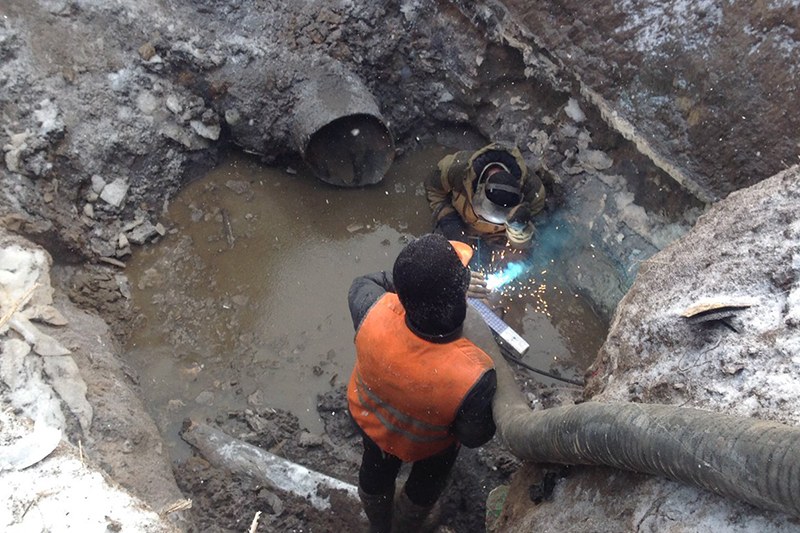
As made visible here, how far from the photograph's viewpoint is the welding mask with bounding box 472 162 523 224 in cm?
393

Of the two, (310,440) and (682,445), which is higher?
(682,445)

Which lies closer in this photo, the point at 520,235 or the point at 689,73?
the point at 689,73

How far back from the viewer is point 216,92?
15.2ft

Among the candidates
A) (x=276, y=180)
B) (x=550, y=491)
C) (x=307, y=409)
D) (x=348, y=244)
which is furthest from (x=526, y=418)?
(x=276, y=180)

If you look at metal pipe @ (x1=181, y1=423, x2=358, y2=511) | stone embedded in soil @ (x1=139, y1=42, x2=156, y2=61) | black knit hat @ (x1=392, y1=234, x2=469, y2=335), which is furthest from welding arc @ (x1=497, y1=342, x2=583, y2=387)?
stone embedded in soil @ (x1=139, y1=42, x2=156, y2=61)

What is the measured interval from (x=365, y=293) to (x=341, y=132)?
116 inches

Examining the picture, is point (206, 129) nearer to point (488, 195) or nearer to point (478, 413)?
point (488, 195)

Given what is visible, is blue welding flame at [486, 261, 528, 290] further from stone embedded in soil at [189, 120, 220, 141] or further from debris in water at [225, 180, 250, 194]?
stone embedded in soil at [189, 120, 220, 141]

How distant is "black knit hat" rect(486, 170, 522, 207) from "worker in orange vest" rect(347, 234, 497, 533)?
140 centimetres

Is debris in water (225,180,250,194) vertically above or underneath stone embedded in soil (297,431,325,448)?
above

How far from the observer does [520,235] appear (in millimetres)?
4211

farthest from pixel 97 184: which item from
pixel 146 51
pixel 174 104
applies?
pixel 146 51

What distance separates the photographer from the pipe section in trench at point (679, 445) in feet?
3.86

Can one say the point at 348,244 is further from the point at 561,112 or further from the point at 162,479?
the point at 162,479
